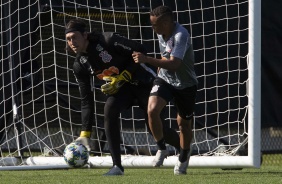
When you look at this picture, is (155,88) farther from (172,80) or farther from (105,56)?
(105,56)

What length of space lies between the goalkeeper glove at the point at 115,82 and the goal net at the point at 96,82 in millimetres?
1914

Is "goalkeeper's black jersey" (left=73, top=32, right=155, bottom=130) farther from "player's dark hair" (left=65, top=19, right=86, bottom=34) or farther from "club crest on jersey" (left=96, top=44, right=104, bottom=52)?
"player's dark hair" (left=65, top=19, right=86, bottom=34)

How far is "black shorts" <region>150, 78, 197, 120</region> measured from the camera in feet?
25.2

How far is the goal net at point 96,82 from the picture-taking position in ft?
33.2

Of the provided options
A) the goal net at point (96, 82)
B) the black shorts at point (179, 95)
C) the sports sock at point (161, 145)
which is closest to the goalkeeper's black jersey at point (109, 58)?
the black shorts at point (179, 95)

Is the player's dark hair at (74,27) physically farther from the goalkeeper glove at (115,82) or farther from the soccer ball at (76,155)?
the soccer ball at (76,155)

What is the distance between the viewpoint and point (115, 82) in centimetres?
788

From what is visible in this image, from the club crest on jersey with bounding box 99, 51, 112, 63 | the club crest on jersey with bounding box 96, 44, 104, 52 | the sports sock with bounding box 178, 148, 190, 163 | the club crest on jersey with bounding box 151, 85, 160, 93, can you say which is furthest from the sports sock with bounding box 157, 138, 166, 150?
the club crest on jersey with bounding box 96, 44, 104, 52

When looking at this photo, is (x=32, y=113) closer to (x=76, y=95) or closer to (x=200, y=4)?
(x=76, y=95)

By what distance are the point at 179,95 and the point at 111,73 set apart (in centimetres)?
65

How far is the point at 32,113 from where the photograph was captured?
34.6ft

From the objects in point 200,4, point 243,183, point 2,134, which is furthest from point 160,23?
point 2,134

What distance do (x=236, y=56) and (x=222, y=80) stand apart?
326mm

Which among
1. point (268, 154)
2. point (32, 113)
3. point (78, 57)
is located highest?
point (78, 57)
